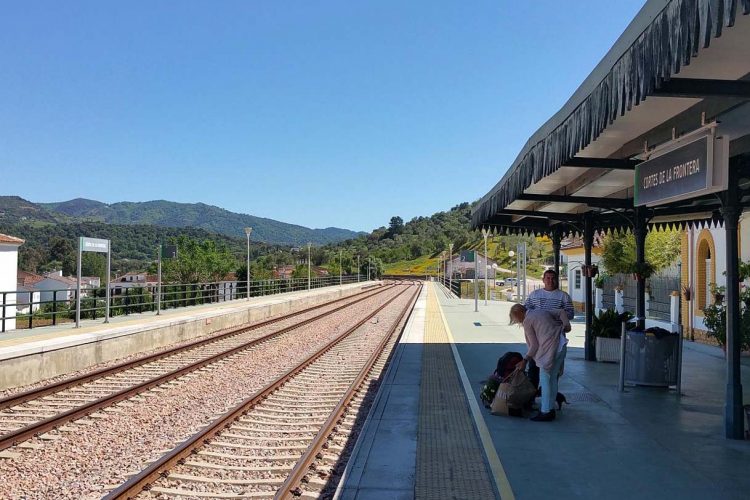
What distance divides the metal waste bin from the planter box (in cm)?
266

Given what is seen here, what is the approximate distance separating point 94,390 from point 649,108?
888 cm

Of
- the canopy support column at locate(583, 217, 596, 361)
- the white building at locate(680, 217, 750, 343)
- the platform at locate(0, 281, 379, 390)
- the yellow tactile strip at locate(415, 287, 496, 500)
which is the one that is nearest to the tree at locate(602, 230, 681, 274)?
the white building at locate(680, 217, 750, 343)

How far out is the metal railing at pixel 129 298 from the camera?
15508 mm

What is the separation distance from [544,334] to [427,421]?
1.65 meters

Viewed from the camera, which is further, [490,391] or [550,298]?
[490,391]

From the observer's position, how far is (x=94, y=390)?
9.95 metres

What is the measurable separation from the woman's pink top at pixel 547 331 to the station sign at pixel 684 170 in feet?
5.00

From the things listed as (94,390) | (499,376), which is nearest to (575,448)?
(499,376)

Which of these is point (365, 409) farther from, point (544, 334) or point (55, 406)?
point (55, 406)

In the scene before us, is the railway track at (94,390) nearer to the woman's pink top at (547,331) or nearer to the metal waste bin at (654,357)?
the woman's pink top at (547,331)

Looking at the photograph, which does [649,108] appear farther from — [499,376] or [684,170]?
[499,376]

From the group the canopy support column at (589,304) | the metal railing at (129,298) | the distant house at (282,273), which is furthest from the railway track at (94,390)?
the distant house at (282,273)

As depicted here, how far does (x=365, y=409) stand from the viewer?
873 cm

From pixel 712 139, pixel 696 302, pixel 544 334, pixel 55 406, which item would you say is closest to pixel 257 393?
pixel 55 406
